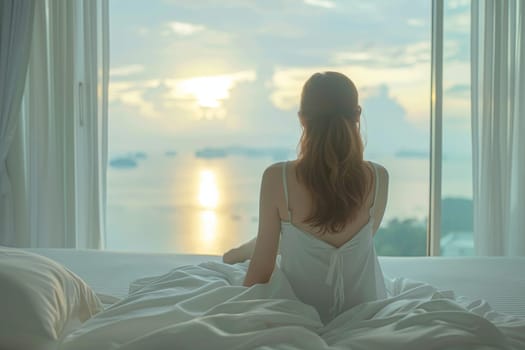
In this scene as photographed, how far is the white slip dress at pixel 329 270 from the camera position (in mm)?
1750

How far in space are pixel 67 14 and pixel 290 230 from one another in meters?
2.83

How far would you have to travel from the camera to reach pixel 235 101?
5488mm

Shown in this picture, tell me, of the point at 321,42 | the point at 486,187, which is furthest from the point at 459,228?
the point at 321,42

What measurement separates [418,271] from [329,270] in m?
0.87

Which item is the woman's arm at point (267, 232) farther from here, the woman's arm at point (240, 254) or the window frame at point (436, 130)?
the window frame at point (436, 130)

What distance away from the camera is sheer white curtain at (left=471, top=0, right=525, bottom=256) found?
3.84 m

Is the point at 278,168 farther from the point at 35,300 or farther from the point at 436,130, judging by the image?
the point at 436,130

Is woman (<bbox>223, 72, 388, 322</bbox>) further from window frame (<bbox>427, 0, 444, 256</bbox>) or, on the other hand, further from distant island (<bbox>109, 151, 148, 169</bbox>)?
distant island (<bbox>109, 151, 148, 169</bbox>)

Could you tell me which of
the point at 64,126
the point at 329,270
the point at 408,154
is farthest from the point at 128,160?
the point at 329,270

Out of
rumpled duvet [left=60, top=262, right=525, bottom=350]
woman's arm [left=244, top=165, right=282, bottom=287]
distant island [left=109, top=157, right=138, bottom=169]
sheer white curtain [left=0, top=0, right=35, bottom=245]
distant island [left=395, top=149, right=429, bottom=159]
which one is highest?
sheer white curtain [left=0, top=0, right=35, bottom=245]

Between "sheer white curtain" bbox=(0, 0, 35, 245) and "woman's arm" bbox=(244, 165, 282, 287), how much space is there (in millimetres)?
2647

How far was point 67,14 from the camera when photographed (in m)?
3.98

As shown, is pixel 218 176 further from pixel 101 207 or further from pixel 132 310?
pixel 132 310

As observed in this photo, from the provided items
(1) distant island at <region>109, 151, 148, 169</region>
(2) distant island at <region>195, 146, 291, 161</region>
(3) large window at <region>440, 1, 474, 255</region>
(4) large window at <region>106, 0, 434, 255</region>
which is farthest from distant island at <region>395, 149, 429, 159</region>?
(1) distant island at <region>109, 151, 148, 169</region>
